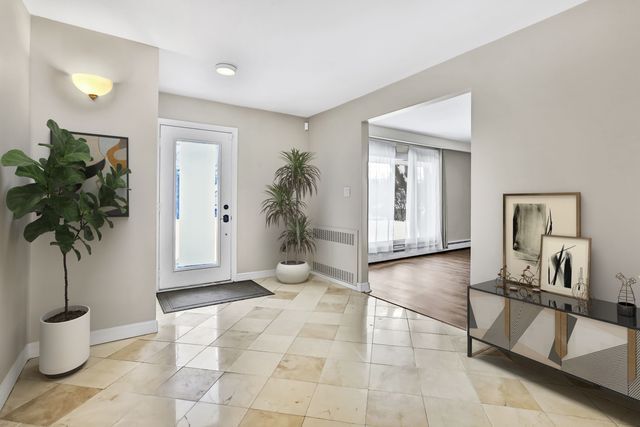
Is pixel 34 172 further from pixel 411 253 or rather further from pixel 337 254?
pixel 411 253

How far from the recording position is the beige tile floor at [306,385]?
5.86ft

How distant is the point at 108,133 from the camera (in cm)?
267

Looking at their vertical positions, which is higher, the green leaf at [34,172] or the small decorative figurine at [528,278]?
the green leaf at [34,172]

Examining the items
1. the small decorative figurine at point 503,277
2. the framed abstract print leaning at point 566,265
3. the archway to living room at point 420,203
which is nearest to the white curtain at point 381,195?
the archway to living room at point 420,203

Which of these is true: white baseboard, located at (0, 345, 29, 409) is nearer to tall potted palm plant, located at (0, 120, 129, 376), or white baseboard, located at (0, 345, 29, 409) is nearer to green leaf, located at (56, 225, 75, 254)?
tall potted palm plant, located at (0, 120, 129, 376)

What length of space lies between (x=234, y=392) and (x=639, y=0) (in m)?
3.56

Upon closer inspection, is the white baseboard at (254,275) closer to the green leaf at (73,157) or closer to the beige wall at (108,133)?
the beige wall at (108,133)

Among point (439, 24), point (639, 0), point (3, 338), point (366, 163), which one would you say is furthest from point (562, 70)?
point (3, 338)

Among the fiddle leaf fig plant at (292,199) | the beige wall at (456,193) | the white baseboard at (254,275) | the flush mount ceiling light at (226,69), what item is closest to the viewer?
the flush mount ceiling light at (226,69)

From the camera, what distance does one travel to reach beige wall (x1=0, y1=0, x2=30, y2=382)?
6.31 ft

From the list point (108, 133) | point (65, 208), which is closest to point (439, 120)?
point (108, 133)

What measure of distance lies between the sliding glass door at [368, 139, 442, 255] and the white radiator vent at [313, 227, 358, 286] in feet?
5.30

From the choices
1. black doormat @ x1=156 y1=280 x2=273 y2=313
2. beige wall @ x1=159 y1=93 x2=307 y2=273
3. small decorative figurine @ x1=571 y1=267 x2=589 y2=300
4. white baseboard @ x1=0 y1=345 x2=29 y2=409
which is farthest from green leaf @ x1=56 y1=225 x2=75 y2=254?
small decorative figurine @ x1=571 y1=267 x2=589 y2=300

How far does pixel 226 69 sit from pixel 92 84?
48.0 inches
